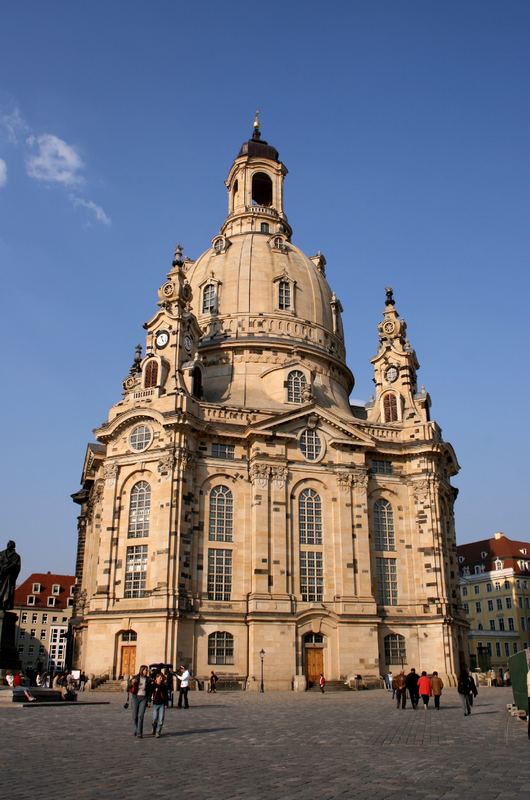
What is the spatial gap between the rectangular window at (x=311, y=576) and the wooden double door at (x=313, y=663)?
3.37 meters

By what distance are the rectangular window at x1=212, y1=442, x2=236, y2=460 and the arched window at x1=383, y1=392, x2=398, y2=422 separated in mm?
15605

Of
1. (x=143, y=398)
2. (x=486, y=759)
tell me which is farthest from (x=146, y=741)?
(x=143, y=398)

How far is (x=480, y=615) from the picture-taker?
92250 mm

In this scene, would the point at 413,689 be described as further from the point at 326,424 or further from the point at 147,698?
the point at 326,424

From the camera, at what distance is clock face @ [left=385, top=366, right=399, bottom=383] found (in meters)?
65.7

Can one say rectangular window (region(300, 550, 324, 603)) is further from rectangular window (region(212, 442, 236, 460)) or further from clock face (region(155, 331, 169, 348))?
clock face (region(155, 331, 169, 348))

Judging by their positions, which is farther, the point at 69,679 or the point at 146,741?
the point at 69,679

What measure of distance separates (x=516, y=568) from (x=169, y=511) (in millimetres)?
53868

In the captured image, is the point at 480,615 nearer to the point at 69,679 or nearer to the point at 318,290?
the point at 318,290

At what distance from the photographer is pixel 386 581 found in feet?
186

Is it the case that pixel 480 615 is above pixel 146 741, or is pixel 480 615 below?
above

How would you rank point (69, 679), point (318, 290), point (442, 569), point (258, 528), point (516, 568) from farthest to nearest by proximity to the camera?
point (516, 568) < point (318, 290) < point (442, 569) < point (258, 528) < point (69, 679)

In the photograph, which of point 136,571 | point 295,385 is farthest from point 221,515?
point 295,385

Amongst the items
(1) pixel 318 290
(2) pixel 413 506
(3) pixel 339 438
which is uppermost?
(1) pixel 318 290
